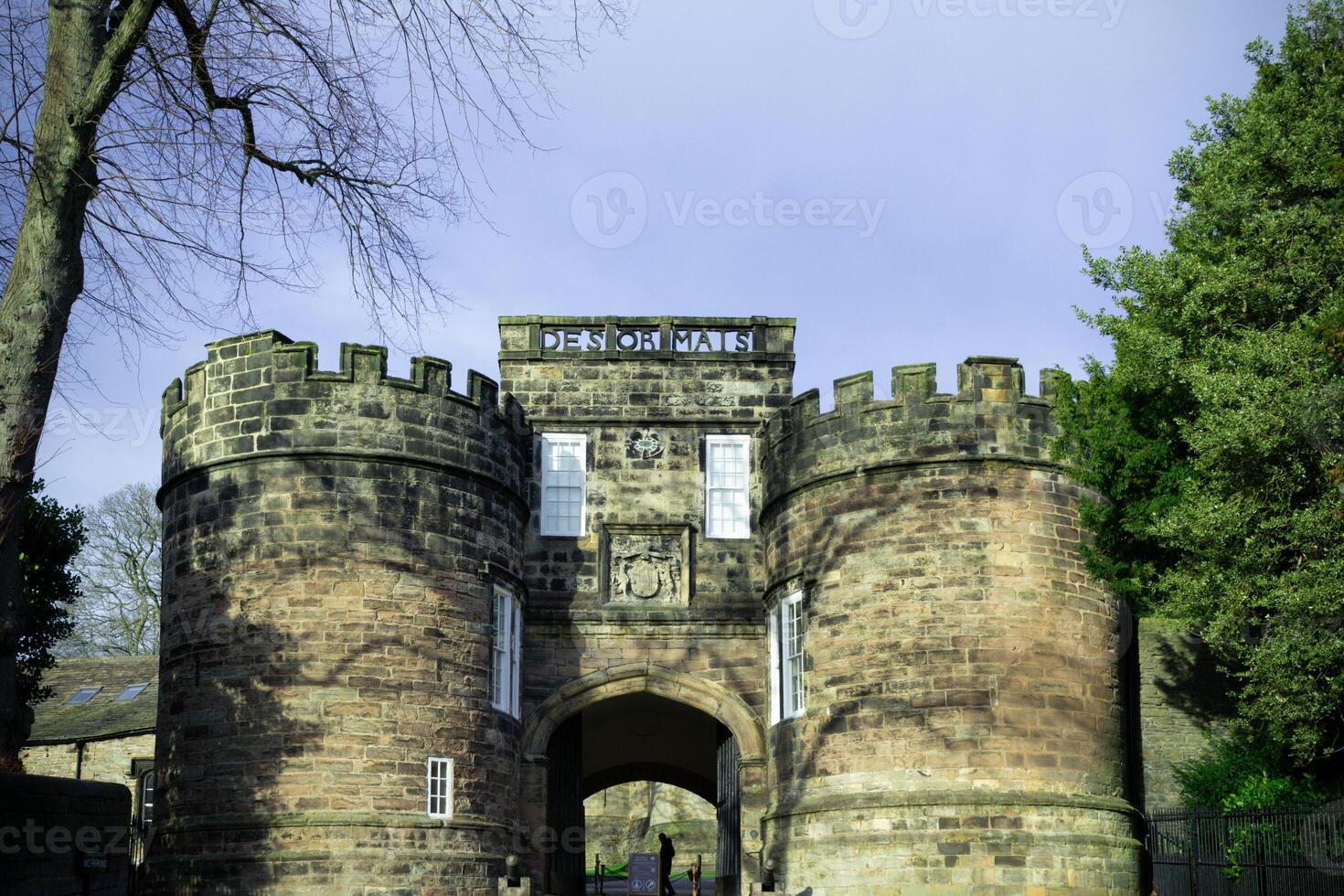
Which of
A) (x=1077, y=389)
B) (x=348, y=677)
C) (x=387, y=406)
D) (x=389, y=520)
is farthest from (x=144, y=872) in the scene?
(x=1077, y=389)

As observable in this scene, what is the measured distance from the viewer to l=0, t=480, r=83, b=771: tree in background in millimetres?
23875

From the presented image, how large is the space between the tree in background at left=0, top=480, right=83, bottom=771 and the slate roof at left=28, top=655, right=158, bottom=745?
266 inches

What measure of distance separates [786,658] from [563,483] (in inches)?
186

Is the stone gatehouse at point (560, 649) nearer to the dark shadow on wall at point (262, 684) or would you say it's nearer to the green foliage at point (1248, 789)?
the dark shadow on wall at point (262, 684)

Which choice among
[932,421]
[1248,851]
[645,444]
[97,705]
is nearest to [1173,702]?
[1248,851]

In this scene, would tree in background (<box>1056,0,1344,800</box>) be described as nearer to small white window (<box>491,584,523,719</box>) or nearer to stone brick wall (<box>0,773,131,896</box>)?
small white window (<box>491,584,523,719</box>)

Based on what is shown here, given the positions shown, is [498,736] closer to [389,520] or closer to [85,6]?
[389,520]

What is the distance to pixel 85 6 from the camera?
452 inches

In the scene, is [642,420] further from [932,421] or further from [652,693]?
[932,421]

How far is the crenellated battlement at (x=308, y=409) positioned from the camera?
20766mm

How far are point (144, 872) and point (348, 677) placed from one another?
12.6ft

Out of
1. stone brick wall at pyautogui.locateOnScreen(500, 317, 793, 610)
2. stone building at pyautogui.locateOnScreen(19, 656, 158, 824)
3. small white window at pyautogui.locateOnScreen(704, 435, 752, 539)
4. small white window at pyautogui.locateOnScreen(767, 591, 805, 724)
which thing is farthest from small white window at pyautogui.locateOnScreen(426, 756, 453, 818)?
stone building at pyautogui.locateOnScreen(19, 656, 158, 824)

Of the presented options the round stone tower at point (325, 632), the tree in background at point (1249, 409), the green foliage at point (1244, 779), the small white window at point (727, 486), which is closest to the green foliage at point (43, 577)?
the round stone tower at point (325, 632)

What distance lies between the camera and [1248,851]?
1867 centimetres
